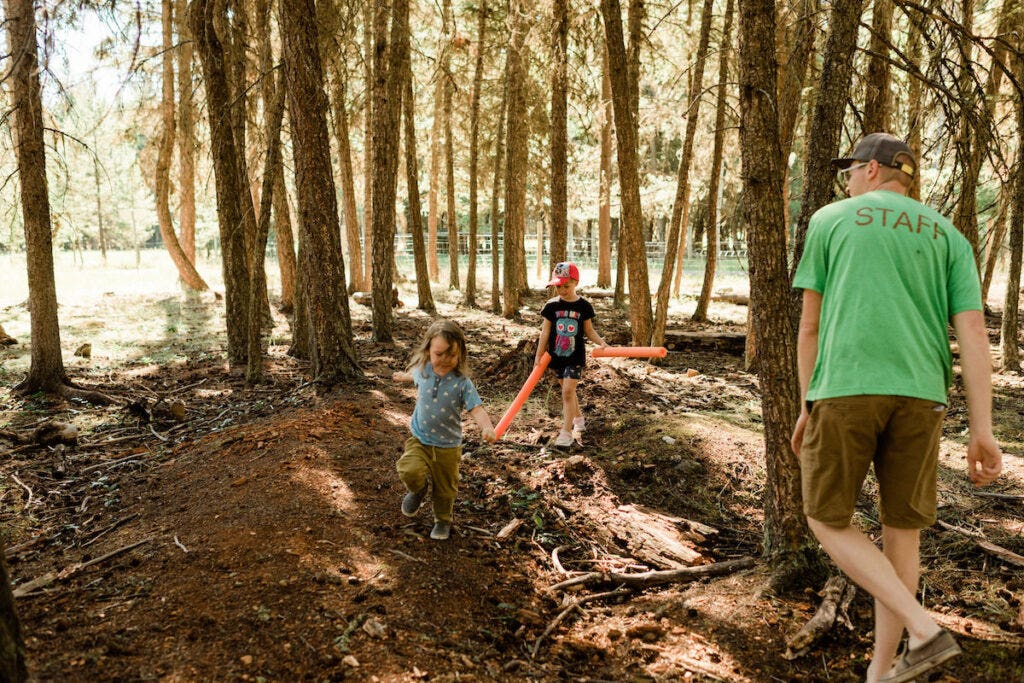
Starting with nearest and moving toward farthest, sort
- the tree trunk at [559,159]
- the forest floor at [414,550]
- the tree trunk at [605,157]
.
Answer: the forest floor at [414,550], the tree trunk at [559,159], the tree trunk at [605,157]

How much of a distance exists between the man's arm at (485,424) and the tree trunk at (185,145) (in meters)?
10.3

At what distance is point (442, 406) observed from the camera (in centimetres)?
421

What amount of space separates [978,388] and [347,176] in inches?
606

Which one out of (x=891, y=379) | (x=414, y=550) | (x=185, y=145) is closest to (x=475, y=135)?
(x=185, y=145)

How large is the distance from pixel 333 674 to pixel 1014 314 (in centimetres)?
1078

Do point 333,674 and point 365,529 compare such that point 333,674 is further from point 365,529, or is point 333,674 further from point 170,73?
point 170,73

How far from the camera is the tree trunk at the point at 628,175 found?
27.6ft

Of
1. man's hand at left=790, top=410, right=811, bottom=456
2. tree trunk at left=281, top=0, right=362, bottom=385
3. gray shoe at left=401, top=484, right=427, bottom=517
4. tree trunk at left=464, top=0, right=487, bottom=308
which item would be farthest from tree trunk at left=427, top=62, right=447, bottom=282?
man's hand at left=790, top=410, right=811, bottom=456

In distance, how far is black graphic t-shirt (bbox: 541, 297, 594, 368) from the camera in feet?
21.3

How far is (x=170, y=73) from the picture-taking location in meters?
16.4

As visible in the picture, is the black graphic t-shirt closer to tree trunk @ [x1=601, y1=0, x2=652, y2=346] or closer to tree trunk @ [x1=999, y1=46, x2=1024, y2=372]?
tree trunk @ [x1=601, y1=0, x2=652, y2=346]

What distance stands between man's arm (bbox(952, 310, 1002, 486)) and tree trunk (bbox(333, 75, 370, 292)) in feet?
30.6

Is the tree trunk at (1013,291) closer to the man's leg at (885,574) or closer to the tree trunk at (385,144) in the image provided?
the man's leg at (885,574)

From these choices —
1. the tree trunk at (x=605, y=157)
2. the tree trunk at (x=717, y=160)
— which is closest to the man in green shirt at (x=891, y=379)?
the tree trunk at (x=717, y=160)
